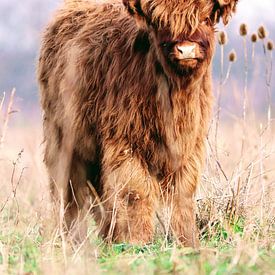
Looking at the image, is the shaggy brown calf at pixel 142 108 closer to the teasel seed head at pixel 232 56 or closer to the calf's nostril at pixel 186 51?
the calf's nostril at pixel 186 51

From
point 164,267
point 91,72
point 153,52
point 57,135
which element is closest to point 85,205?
point 57,135

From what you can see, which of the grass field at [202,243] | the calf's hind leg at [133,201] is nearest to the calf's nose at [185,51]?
the calf's hind leg at [133,201]

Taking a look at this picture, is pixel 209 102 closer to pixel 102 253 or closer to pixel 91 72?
pixel 91 72

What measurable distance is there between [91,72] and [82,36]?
16.2 inches

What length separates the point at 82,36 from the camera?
6676mm

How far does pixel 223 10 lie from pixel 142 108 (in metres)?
0.84

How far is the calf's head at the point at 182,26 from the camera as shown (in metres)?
5.37

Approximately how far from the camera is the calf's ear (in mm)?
5652

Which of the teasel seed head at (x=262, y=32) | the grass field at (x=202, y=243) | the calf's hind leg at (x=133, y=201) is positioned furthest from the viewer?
the teasel seed head at (x=262, y=32)

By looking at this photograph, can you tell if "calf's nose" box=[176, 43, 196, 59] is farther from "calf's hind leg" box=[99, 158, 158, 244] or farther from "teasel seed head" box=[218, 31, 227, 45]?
"teasel seed head" box=[218, 31, 227, 45]

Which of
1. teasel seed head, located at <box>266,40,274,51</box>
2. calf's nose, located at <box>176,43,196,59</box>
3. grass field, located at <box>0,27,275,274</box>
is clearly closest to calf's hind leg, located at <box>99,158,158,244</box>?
grass field, located at <box>0,27,275,274</box>

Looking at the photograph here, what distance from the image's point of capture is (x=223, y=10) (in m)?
5.72

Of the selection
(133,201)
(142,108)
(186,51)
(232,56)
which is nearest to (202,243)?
(133,201)

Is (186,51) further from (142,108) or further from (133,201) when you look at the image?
(133,201)
